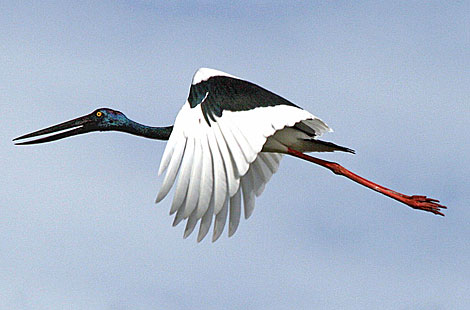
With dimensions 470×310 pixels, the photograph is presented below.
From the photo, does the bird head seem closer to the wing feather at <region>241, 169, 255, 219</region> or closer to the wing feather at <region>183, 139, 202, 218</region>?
the wing feather at <region>241, 169, 255, 219</region>

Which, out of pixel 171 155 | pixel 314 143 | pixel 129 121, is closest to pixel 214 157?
pixel 171 155

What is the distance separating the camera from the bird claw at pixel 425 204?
14266 millimetres

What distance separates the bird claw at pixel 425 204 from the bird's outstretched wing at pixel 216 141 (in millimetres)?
3131

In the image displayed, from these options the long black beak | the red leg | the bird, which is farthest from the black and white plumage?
the long black beak

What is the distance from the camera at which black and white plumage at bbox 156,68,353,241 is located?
32.0 feet

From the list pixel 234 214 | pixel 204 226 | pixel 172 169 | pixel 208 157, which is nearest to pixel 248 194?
pixel 234 214

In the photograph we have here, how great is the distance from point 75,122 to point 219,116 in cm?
525

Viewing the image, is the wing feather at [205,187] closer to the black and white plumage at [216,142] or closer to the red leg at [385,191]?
the black and white plumage at [216,142]

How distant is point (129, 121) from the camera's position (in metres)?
14.8

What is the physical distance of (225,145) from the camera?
398 inches

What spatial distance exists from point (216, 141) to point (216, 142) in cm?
1

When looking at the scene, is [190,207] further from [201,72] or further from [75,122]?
[75,122]

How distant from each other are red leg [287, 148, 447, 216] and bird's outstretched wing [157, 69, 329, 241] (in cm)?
275

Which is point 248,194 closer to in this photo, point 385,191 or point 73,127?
point 385,191
